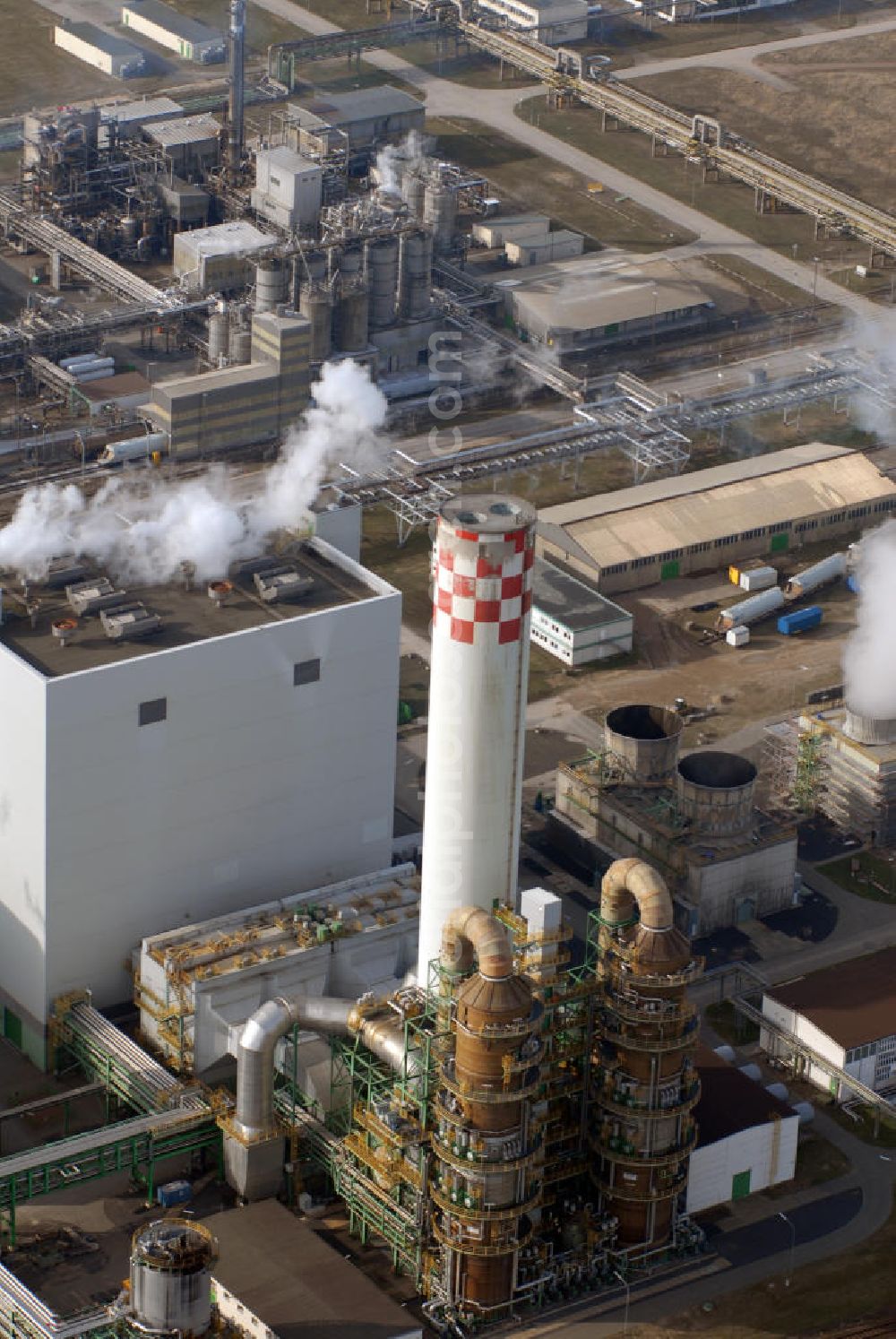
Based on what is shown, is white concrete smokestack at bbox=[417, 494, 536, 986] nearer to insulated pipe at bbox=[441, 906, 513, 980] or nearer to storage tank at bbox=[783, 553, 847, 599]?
insulated pipe at bbox=[441, 906, 513, 980]

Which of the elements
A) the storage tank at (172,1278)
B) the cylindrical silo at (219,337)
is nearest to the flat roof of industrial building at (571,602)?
the cylindrical silo at (219,337)

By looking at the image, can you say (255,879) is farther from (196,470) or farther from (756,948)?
(196,470)

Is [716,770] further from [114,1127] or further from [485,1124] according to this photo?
[114,1127]

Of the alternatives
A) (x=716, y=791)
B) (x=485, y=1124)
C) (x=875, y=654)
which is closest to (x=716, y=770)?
(x=716, y=791)

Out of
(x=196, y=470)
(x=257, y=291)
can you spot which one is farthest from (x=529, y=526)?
(x=257, y=291)

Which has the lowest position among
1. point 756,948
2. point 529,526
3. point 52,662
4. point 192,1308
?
point 756,948

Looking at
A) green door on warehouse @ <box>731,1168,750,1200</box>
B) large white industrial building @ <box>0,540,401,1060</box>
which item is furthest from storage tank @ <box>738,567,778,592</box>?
green door on warehouse @ <box>731,1168,750,1200</box>
